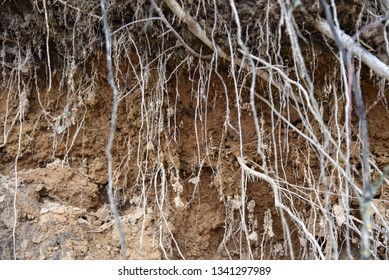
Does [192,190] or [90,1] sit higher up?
[90,1]

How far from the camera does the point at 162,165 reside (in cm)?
189

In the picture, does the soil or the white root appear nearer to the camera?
the white root

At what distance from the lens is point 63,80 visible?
78.9 inches

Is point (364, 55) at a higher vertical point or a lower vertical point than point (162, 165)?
higher

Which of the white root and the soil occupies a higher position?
the white root

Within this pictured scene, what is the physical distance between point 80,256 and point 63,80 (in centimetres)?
73

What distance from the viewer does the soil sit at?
188 centimetres

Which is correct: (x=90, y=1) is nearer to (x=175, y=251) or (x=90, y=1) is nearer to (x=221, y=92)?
(x=221, y=92)

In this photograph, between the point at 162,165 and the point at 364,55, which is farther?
the point at 162,165

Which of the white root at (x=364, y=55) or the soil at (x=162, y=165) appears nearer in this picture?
the white root at (x=364, y=55)

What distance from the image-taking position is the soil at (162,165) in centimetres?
188

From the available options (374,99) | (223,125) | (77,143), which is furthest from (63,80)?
(374,99)

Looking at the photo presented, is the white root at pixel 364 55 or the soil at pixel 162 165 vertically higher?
the white root at pixel 364 55

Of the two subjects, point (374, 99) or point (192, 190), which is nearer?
point (374, 99)
